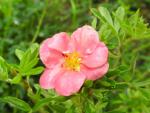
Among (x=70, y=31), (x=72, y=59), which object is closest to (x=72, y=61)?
(x=72, y=59)

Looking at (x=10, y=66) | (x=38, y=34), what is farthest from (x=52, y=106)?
(x=38, y=34)

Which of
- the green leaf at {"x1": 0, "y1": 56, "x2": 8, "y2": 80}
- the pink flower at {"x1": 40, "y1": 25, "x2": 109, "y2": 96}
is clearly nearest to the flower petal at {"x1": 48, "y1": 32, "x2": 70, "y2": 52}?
the pink flower at {"x1": 40, "y1": 25, "x2": 109, "y2": 96}

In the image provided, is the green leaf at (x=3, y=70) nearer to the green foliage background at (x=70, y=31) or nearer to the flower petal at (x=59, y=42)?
the green foliage background at (x=70, y=31)

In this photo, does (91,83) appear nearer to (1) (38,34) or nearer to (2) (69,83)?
(2) (69,83)

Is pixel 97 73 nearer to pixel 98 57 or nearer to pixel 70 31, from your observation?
pixel 98 57

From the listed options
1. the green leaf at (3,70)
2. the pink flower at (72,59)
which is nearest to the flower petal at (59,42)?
the pink flower at (72,59)

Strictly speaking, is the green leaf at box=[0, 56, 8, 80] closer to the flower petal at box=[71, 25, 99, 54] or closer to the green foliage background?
the green foliage background
